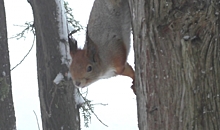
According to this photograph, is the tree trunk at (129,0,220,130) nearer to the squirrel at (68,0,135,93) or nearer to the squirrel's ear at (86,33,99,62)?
the squirrel at (68,0,135,93)

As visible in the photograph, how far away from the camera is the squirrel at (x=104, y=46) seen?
92.8 inches

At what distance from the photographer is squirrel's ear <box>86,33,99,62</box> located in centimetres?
251

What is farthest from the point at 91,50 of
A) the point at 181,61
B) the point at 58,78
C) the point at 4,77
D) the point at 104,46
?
the point at 4,77

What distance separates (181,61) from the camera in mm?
1618

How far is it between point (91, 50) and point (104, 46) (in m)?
0.09

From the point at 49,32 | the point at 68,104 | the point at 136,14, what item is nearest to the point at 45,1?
the point at 49,32

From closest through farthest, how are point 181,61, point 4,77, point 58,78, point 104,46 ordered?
point 181,61
point 104,46
point 58,78
point 4,77

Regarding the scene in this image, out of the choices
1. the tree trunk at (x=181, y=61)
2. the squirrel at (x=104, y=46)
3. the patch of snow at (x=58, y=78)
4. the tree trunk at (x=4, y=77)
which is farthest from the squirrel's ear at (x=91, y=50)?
the tree trunk at (x=4, y=77)

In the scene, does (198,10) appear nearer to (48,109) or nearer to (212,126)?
(212,126)

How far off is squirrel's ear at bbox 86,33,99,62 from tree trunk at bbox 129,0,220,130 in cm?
82

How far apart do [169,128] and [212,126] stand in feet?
0.54

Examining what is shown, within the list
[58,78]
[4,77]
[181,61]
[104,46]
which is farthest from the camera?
[4,77]

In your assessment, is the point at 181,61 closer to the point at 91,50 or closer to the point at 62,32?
the point at 91,50

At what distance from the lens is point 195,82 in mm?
1614
